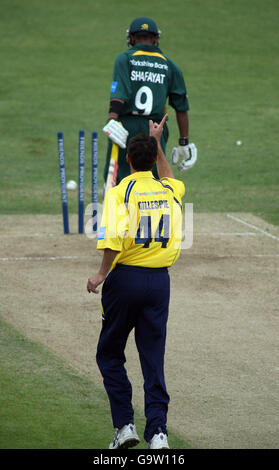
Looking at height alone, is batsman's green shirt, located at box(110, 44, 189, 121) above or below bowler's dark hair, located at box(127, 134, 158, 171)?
above

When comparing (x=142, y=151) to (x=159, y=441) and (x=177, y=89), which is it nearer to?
(x=159, y=441)

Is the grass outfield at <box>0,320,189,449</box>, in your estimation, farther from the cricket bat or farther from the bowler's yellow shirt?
the cricket bat

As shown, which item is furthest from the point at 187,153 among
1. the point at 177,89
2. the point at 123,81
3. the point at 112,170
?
the point at 123,81

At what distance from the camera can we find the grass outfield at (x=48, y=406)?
5.53 m

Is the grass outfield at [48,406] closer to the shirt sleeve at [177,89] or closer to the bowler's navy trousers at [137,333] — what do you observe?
the bowler's navy trousers at [137,333]

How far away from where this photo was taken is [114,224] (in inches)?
206

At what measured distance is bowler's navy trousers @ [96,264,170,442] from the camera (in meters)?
5.30

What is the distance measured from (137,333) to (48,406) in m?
1.13

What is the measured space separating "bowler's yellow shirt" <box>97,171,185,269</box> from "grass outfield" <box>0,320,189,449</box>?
1.27m

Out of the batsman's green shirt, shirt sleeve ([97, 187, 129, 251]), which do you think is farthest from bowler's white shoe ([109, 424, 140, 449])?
the batsman's green shirt

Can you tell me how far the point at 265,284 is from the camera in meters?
9.56

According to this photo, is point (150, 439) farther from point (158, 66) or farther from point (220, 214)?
point (220, 214)

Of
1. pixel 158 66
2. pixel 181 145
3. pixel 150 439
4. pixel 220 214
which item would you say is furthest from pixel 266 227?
pixel 150 439

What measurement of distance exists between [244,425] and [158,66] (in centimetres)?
502
